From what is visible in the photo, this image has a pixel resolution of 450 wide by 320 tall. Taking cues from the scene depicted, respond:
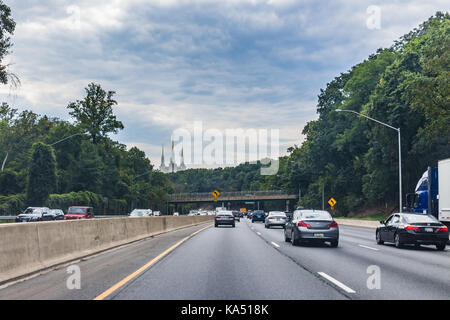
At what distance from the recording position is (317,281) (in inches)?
393

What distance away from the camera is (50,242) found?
11938mm

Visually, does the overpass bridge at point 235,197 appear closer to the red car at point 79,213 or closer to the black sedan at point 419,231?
the red car at point 79,213

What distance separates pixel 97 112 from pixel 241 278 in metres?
86.1

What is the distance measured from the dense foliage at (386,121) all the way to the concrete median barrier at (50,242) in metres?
29.3

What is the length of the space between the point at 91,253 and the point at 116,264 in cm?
249

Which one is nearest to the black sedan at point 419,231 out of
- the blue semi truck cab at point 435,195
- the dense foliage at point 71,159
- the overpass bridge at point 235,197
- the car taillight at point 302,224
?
the blue semi truck cab at point 435,195

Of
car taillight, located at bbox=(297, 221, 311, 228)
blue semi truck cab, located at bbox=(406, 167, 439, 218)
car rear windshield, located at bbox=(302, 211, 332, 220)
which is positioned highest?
blue semi truck cab, located at bbox=(406, 167, 439, 218)

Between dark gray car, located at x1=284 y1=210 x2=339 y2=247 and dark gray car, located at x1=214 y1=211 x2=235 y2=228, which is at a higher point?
dark gray car, located at x1=284 y1=210 x2=339 y2=247

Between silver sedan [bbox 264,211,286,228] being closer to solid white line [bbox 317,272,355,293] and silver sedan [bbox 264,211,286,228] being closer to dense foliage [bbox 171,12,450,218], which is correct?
dense foliage [bbox 171,12,450,218]

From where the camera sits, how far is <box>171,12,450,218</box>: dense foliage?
40.1 m

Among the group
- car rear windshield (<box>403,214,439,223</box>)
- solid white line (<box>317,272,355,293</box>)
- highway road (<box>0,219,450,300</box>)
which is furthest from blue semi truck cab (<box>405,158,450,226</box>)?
solid white line (<box>317,272,355,293</box>)

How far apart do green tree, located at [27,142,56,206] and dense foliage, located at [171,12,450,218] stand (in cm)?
3655
